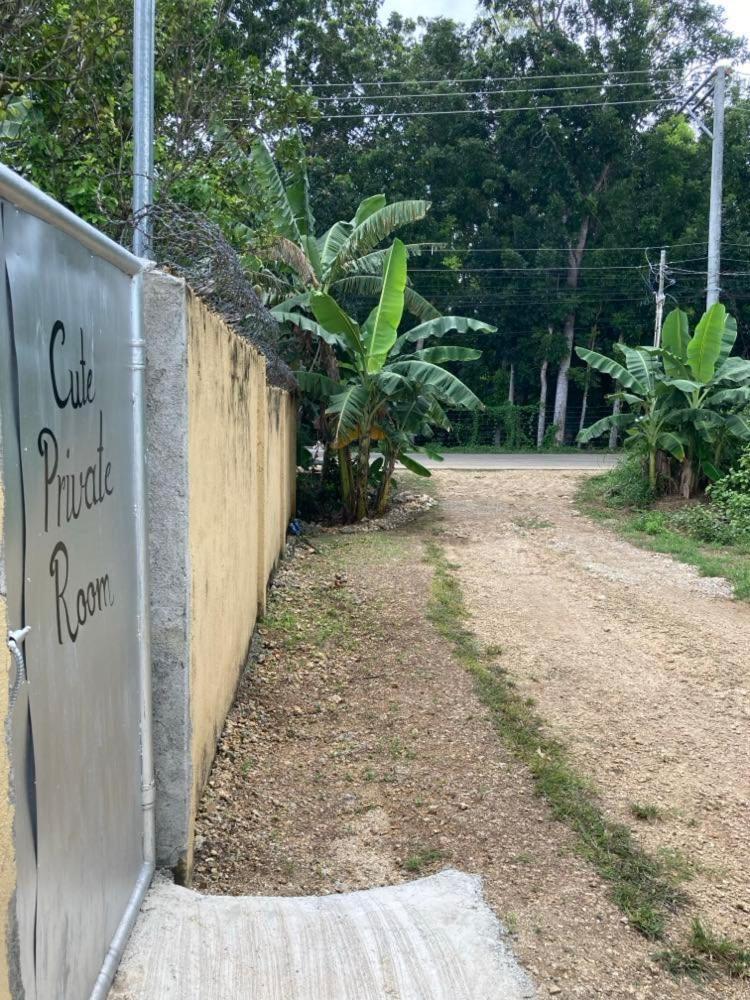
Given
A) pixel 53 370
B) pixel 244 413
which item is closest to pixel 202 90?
pixel 244 413

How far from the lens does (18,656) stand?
59.5 inches

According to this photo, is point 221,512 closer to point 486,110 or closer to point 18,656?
point 18,656

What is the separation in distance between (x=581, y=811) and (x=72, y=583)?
2597 millimetres

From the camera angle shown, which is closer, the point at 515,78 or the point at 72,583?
the point at 72,583

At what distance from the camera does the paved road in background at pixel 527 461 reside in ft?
64.1

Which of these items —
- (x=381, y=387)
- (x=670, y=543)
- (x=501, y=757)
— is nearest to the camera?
(x=501, y=757)

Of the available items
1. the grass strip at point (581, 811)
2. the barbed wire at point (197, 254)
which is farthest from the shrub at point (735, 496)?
the barbed wire at point (197, 254)

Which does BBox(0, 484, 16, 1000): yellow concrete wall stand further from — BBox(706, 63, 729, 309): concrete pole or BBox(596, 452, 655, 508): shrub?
BBox(706, 63, 729, 309): concrete pole

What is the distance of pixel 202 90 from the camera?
27.8 feet

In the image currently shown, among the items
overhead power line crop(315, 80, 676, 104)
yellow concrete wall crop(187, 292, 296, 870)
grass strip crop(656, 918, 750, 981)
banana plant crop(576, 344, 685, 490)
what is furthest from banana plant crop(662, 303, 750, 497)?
overhead power line crop(315, 80, 676, 104)

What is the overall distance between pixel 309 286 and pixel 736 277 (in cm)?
2080

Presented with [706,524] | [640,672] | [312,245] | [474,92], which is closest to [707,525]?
[706,524]

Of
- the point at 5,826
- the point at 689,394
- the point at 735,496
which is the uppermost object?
the point at 689,394

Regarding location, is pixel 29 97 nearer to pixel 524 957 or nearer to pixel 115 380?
pixel 115 380
